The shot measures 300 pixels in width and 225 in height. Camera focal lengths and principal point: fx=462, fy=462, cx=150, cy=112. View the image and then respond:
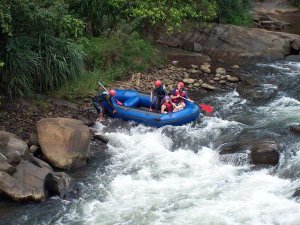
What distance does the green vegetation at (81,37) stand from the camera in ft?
33.8

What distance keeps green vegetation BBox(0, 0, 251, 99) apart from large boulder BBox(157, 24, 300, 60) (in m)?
0.58

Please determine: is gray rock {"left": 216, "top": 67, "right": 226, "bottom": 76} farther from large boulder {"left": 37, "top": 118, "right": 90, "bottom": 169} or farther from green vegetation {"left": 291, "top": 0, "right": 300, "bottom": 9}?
green vegetation {"left": 291, "top": 0, "right": 300, "bottom": 9}

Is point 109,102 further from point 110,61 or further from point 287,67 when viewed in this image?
point 287,67

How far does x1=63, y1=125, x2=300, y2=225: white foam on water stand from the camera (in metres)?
7.39

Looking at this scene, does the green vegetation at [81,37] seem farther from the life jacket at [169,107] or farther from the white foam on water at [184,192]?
the white foam on water at [184,192]

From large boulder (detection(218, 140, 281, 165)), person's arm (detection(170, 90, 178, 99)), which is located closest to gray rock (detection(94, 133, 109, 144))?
person's arm (detection(170, 90, 178, 99))

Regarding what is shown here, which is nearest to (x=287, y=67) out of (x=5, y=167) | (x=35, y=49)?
(x=35, y=49)

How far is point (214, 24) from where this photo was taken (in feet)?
57.9

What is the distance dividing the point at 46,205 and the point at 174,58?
8.98m

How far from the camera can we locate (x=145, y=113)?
35.5ft

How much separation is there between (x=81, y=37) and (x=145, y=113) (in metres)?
3.74

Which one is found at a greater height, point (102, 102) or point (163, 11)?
point (163, 11)

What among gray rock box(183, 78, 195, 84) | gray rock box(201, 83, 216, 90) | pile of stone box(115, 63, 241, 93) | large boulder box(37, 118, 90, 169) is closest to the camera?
large boulder box(37, 118, 90, 169)

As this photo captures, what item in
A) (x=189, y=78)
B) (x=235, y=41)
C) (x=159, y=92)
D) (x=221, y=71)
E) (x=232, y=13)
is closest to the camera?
(x=159, y=92)
